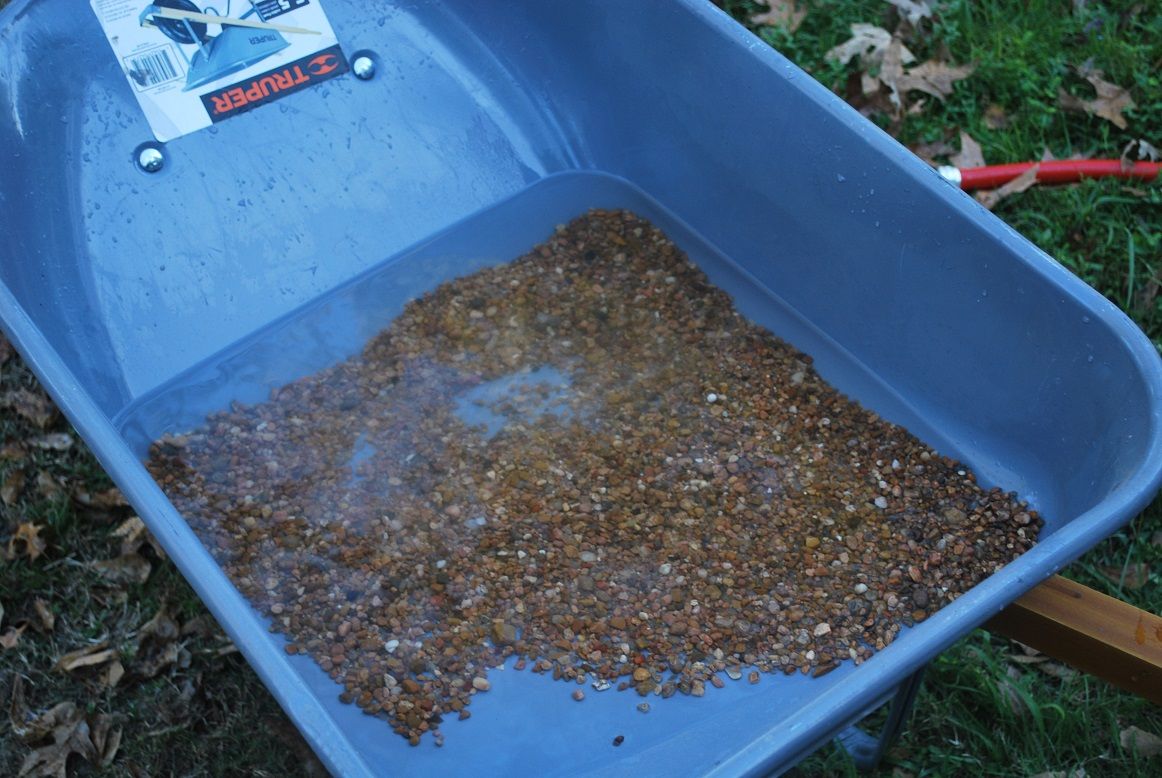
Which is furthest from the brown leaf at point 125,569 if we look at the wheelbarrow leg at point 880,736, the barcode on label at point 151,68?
the wheelbarrow leg at point 880,736

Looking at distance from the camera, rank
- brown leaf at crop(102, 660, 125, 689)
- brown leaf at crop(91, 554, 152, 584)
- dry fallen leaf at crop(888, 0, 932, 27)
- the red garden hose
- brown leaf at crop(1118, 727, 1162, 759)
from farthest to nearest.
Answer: dry fallen leaf at crop(888, 0, 932, 27)
the red garden hose
brown leaf at crop(91, 554, 152, 584)
brown leaf at crop(102, 660, 125, 689)
brown leaf at crop(1118, 727, 1162, 759)

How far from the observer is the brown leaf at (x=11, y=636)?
6.10 ft

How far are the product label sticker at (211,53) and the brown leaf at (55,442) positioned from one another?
0.58m

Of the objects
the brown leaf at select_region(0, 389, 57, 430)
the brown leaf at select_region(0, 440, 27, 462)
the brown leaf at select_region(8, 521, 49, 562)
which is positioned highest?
the brown leaf at select_region(0, 389, 57, 430)

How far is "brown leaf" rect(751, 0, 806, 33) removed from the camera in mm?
2586

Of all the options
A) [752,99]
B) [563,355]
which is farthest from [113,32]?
[752,99]

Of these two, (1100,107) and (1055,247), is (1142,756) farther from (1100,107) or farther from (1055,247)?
(1100,107)

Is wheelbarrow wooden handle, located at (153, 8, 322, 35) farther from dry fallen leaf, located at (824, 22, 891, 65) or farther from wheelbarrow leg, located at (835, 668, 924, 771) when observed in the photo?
wheelbarrow leg, located at (835, 668, 924, 771)

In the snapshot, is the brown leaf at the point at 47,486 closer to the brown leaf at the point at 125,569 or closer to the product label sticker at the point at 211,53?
the brown leaf at the point at 125,569

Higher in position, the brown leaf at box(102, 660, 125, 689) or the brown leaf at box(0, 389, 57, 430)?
the brown leaf at box(0, 389, 57, 430)

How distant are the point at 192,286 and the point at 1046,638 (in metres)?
1.38

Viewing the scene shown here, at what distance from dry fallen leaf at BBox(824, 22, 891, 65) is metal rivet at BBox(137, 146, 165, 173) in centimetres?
139

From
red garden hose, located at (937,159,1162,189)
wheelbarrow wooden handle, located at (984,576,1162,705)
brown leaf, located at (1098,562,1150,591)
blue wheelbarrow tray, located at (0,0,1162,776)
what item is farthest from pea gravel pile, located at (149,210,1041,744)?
red garden hose, located at (937,159,1162,189)

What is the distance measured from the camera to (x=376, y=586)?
161 centimetres
